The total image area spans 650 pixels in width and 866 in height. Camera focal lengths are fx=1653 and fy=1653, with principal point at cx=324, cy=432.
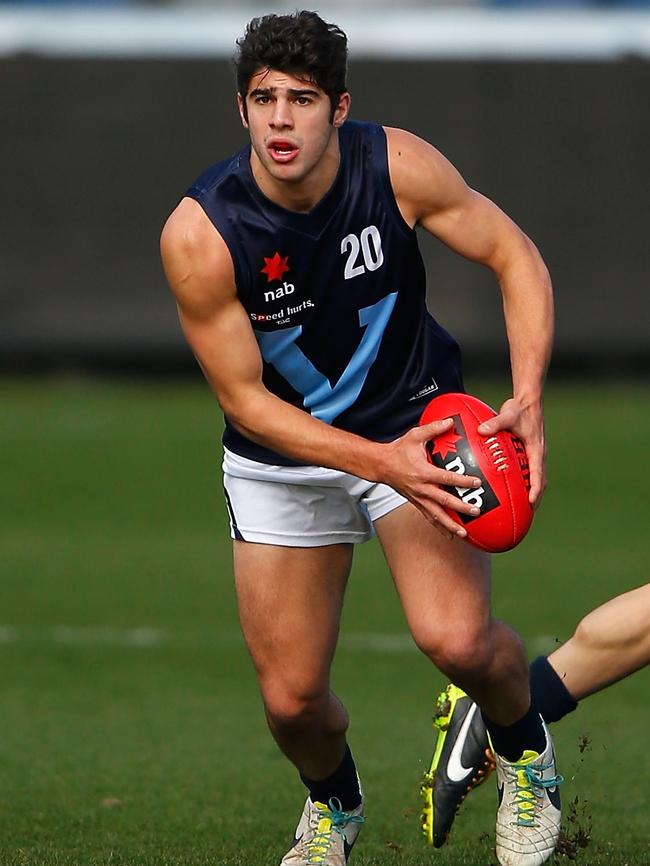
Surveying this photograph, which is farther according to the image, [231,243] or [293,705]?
[293,705]

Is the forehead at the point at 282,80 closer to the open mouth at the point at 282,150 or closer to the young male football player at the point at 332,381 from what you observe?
the young male football player at the point at 332,381

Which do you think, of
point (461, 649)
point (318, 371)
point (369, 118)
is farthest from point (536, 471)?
point (369, 118)

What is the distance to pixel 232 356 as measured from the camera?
527 centimetres

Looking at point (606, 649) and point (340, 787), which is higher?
point (606, 649)

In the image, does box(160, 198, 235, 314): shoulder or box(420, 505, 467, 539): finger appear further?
box(160, 198, 235, 314): shoulder

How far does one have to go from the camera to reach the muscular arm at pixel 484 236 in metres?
5.42

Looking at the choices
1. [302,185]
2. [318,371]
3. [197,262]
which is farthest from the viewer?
[318,371]

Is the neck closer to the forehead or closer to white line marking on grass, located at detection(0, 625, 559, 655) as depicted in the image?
the forehead

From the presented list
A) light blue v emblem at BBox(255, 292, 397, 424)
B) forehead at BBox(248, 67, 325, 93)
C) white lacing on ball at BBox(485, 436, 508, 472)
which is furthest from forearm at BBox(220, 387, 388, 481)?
forehead at BBox(248, 67, 325, 93)

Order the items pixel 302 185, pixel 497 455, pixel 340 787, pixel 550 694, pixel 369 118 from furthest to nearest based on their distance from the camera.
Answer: pixel 369 118 → pixel 550 694 → pixel 340 787 → pixel 302 185 → pixel 497 455

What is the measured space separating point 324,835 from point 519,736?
0.75 metres

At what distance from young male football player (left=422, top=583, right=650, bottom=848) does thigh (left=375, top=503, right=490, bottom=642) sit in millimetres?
582

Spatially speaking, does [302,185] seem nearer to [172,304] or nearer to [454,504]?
[454,504]

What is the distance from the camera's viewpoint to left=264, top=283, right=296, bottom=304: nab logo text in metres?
5.36
